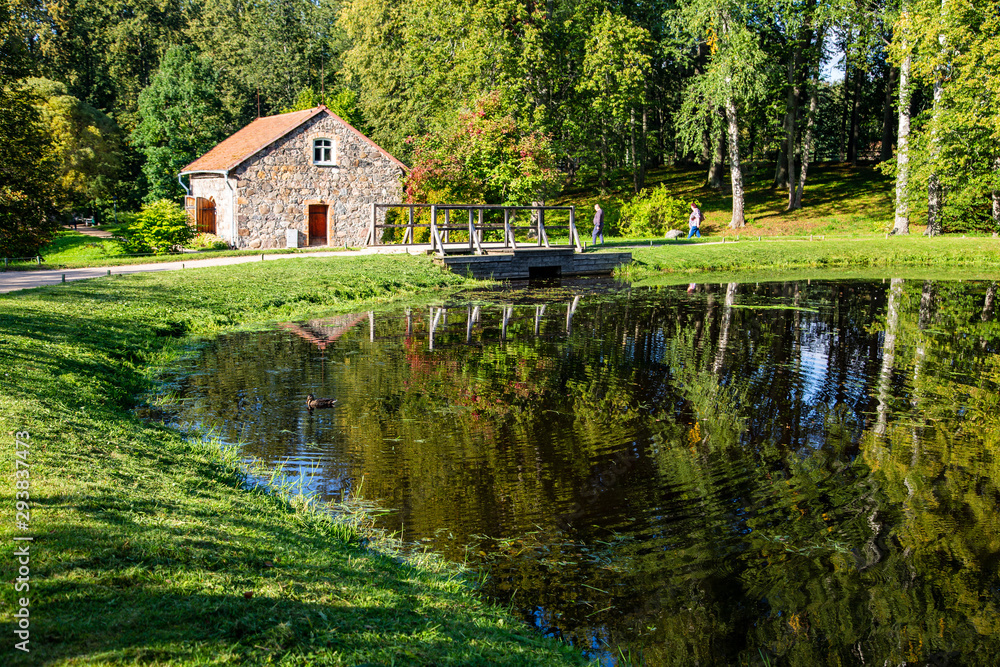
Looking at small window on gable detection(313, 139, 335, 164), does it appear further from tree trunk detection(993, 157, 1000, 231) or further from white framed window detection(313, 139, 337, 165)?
tree trunk detection(993, 157, 1000, 231)

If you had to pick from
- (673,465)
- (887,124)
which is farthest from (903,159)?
(673,465)

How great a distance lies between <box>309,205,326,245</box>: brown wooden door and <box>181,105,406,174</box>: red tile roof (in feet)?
11.9

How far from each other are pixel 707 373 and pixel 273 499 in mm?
8578

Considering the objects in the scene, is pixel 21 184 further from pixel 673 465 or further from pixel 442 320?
pixel 673 465

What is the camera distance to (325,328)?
56.7 feet

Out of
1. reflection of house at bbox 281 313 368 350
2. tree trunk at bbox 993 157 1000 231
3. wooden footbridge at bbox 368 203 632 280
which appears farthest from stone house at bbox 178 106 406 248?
tree trunk at bbox 993 157 1000 231

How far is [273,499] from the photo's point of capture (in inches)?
278

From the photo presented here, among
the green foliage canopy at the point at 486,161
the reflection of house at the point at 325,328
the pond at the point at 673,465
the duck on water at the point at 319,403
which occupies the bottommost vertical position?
the pond at the point at 673,465

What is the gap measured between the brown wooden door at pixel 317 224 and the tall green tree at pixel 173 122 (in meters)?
18.6

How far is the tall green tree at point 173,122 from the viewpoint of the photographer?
2002 inches

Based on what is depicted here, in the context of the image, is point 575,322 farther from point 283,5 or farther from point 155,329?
point 283,5

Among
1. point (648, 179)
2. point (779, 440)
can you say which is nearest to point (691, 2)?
point (648, 179)

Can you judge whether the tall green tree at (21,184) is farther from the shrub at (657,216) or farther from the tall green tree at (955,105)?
the tall green tree at (955,105)

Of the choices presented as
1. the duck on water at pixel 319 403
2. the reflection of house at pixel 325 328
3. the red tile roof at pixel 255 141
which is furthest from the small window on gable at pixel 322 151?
the duck on water at pixel 319 403
